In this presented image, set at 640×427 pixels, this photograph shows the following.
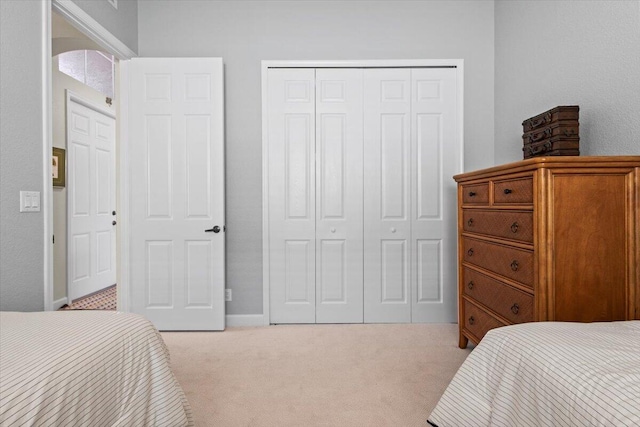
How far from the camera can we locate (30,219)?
2.12m

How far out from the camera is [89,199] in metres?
4.80

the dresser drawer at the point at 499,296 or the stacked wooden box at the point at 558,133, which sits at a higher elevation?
the stacked wooden box at the point at 558,133

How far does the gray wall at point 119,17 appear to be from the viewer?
2805 millimetres

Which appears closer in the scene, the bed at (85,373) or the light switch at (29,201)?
the bed at (85,373)

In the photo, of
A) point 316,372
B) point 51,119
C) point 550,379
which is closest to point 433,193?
point 316,372

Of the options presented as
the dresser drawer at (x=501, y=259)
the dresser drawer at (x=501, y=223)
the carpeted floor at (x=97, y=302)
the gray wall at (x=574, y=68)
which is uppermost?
the gray wall at (x=574, y=68)

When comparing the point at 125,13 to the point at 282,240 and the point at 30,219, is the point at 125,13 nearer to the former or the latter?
the point at 30,219

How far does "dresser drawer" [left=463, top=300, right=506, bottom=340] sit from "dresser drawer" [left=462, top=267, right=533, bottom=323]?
66mm

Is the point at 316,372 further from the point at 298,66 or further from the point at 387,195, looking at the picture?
the point at 298,66

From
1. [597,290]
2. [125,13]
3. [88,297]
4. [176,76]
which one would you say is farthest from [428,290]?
[88,297]

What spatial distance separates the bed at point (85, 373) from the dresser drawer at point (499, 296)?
1691 mm

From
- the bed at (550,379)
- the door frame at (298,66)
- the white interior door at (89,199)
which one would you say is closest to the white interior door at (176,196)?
the door frame at (298,66)

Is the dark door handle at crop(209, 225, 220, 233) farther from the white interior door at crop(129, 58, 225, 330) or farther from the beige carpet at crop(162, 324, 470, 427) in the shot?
the beige carpet at crop(162, 324, 470, 427)

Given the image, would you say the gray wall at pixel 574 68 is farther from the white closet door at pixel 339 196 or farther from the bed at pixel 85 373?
the bed at pixel 85 373
